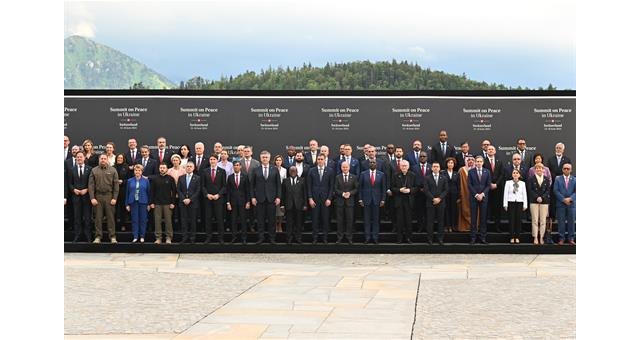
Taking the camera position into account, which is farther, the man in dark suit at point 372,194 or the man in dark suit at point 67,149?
the man in dark suit at point 67,149

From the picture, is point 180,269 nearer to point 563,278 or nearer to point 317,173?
point 317,173

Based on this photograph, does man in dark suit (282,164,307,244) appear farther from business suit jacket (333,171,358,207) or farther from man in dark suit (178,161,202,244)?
man in dark suit (178,161,202,244)

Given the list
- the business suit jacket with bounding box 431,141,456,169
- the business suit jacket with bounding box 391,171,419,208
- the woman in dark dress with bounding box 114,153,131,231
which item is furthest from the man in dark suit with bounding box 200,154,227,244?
the business suit jacket with bounding box 431,141,456,169

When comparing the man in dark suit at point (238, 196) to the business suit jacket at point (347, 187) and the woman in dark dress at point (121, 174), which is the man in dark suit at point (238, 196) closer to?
the business suit jacket at point (347, 187)

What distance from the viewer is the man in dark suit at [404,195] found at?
18297mm

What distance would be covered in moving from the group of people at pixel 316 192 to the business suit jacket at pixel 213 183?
2cm

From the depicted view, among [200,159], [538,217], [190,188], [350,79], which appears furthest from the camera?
[350,79]

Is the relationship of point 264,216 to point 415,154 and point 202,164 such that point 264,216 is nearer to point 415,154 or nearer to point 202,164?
point 202,164

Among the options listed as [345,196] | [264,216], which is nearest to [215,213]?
[264,216]

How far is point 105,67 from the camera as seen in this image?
43688 mm

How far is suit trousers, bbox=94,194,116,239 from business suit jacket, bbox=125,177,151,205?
41 cm

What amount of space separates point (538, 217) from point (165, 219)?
7.90m

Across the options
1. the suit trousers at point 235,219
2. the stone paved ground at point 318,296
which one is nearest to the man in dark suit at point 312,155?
the suit trousers at point 235,219

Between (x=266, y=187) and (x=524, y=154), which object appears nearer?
(x=266, y=187)
